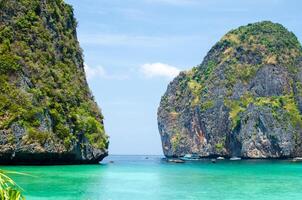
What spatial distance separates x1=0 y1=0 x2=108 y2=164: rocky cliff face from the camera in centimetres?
4453

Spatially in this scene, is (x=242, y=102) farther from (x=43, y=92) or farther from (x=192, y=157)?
(x=43, y=92)

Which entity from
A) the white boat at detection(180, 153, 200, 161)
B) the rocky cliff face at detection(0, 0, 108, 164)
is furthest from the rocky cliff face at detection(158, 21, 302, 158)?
the rocky cliff face at detection(0, 0, 108, 164)

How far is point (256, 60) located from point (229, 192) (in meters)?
82.2

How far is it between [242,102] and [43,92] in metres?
57.8

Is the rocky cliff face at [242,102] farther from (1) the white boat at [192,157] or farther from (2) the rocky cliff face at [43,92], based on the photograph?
(2) the rocky cliff face at [43,92]

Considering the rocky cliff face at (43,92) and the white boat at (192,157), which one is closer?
the rocky cliff face at (43,92)

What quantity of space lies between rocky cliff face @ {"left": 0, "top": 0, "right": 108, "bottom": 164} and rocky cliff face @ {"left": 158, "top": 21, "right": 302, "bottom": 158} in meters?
42.4

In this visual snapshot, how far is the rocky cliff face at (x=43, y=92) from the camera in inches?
1753

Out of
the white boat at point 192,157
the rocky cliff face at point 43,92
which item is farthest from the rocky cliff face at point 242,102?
the rocky cliff face at point 43,92

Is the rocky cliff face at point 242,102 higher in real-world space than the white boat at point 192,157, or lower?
higher

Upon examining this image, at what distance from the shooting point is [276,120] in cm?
9281

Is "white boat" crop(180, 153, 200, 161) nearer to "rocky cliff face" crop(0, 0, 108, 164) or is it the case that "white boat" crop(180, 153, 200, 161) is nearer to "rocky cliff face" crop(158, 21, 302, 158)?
"rocky cliff face" crop(158, 21, 302, 158)

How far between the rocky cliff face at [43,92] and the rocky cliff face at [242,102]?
4242 cm

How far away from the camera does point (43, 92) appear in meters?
49.2
